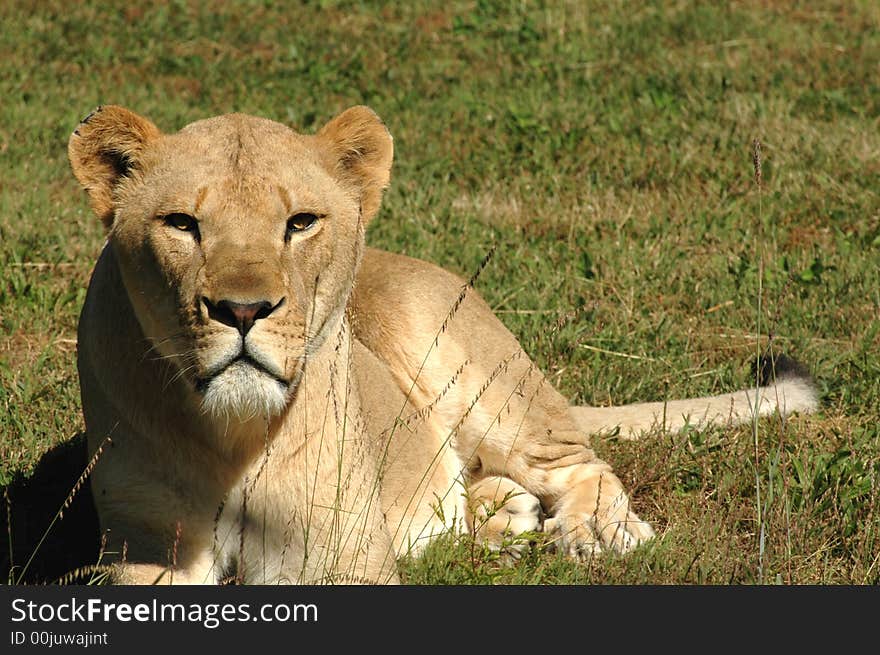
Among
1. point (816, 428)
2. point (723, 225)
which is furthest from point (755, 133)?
point (816, 428)

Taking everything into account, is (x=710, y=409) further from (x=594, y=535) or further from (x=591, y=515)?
(x=594, y=535)

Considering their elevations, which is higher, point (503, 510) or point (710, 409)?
point (710, 409)

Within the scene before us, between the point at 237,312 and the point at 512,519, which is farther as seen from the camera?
the point at 512,519

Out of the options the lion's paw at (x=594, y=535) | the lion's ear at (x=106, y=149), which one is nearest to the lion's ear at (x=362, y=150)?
the lion's ear at (x=106, y=149)

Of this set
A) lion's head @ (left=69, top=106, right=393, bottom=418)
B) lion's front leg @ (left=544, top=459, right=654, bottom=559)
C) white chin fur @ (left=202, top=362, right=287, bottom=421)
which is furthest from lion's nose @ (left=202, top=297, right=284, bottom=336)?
lion's front leg @ (left=544, top=459, right=654, bottom=559)

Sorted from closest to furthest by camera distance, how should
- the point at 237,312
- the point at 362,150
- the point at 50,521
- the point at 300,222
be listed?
the point at 237,312 < the point at 300,222 < the point at 362,150 < the point at 50,521

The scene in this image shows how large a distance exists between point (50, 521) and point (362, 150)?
168cm

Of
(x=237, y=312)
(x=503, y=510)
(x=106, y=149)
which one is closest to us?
(x=237, y=312)

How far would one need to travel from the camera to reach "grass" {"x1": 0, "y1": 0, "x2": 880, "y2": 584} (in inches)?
180

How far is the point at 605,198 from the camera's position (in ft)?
24.2

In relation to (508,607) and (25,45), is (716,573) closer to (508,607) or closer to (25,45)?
(508,607)

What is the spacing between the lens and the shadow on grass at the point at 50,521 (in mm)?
4219

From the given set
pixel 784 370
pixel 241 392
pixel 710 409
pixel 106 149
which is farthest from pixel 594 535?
pixel 106 149

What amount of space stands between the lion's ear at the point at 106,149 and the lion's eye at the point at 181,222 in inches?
12.4
